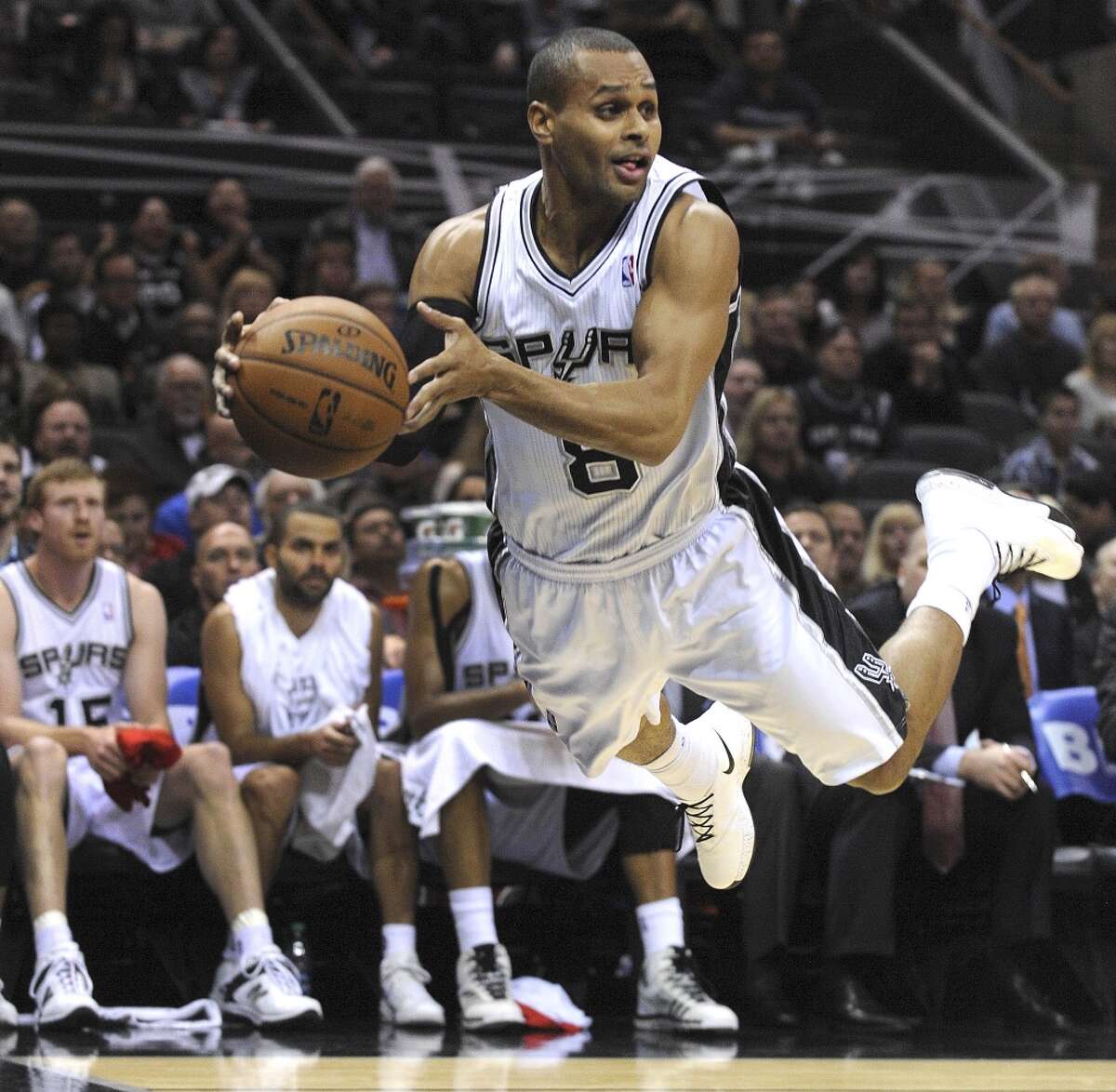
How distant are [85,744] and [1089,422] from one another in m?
5.89

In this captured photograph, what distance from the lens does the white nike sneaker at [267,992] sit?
532cm

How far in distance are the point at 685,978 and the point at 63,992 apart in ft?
5.77

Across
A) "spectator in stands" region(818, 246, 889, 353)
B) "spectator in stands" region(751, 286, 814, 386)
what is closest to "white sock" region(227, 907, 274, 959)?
"spectator in stands" region(751, 286, 814, 386)

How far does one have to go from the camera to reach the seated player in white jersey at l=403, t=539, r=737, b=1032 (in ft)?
18.3

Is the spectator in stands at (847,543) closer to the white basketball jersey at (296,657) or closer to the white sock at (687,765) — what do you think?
the white basketball jersey at (296,657)

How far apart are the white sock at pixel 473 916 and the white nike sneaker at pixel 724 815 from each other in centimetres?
119

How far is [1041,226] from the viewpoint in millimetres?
12633

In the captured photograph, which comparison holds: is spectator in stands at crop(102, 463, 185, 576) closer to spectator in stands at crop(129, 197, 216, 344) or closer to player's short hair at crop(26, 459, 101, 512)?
player's short hair at crop(26, 459, 101, 512)

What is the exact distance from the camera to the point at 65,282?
955 centimetres

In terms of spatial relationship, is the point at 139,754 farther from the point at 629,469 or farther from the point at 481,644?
the point at 629,469

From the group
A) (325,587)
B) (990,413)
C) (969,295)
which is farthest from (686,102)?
(325,587)

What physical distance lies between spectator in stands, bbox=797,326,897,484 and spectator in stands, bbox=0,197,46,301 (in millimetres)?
3920

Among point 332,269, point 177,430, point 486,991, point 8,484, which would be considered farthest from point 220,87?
point 486,991

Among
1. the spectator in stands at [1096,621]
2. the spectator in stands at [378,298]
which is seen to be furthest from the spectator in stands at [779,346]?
the spectator in stands at [1096,621]
